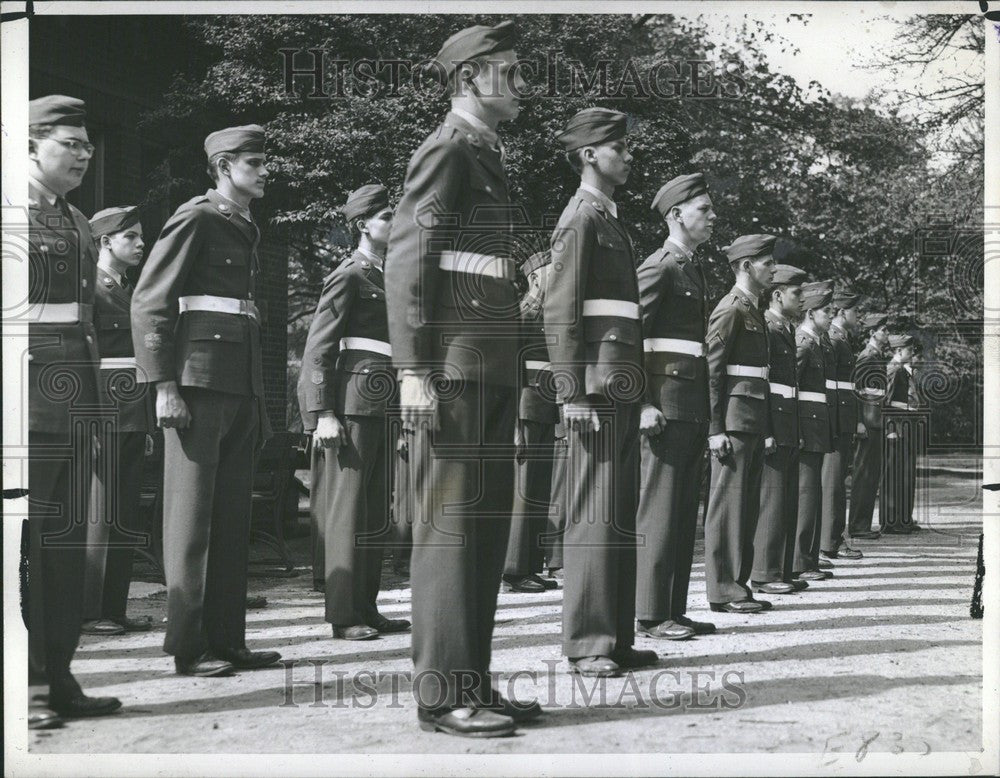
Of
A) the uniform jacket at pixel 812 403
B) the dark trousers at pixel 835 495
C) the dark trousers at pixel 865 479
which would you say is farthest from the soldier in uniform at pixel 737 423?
the dark trousers at pixel 865 479

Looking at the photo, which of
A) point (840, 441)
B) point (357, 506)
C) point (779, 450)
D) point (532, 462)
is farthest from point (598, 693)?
point (840, 441)

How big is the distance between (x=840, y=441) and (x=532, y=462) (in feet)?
11.0

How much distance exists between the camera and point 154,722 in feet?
14.5

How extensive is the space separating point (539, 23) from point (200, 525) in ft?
8.21

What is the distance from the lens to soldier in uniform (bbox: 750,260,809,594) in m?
8.06

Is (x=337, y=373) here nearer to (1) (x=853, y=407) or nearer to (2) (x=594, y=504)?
(2) (x=594, y=504)

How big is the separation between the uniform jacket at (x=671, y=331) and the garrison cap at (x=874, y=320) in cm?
313

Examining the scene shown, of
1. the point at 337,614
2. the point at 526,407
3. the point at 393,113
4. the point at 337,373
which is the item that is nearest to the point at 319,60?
the point at 393,113

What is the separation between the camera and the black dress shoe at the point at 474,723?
4246 millimetres

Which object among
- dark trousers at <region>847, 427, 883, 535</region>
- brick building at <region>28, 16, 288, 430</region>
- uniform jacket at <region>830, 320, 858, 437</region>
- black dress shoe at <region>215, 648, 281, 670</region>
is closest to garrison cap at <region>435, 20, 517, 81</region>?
brick building at <region>28, 16, 288, 430</region>

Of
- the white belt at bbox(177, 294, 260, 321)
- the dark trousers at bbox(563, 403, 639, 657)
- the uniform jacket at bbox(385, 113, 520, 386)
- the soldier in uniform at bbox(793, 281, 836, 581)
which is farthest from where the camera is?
the soldier in uniform at bbox(793, 281, 836, 581)

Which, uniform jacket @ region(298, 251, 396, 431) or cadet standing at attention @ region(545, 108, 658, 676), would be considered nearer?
cadet standing at attention @ region(545, 108, 658, 676)

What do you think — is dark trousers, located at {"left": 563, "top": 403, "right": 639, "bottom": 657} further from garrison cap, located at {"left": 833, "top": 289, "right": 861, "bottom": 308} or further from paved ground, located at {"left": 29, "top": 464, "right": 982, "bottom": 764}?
garrison cap, located at {"left": 833, "top": 289, "right": 861, "bottom": 308}

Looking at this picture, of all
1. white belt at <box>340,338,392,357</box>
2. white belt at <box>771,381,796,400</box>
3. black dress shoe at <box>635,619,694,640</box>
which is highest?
white belt at <box>340,338,392,357</box>
